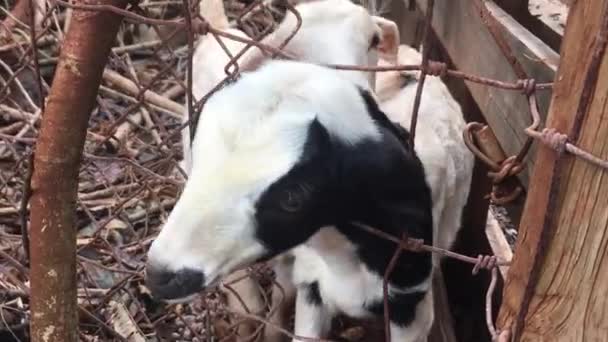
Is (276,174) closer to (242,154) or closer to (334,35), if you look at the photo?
(242,154)

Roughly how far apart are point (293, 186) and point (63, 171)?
37cm

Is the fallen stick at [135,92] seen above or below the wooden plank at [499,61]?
below

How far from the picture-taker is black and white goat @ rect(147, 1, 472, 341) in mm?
1189

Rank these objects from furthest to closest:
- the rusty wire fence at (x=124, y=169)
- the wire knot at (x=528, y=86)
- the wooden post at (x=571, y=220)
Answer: the rusty wire fence at (x=124, y=169)
the wire knot at (x=528, y=86)
the wooden post at (x=571, y=220)

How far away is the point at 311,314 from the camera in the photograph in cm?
189

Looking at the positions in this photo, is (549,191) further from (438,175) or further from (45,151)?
(438,175)

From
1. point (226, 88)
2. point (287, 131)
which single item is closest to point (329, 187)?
point (287, 131)

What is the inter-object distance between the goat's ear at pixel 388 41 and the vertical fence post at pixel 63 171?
1.03 metres

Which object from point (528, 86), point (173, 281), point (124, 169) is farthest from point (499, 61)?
point (124, 169)

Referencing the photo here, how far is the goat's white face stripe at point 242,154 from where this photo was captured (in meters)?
1.18

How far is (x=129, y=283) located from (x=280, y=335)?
15.8 inches

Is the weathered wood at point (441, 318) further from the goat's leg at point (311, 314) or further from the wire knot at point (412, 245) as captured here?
the wire knot at point (412, 245)

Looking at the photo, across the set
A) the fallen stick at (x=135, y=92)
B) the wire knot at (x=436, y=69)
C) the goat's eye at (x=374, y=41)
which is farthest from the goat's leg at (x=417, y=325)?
the fallen stick at (x=135, y=92)

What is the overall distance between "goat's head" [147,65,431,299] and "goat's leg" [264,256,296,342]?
628 millimetres
